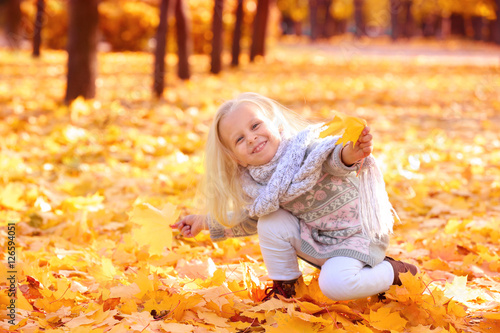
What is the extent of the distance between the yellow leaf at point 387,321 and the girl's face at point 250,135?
713 mm

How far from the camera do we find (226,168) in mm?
2406

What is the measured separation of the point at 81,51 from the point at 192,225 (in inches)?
219

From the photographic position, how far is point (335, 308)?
7.04ft

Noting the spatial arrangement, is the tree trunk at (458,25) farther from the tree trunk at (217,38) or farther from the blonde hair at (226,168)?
the blonde hair at (226,168)

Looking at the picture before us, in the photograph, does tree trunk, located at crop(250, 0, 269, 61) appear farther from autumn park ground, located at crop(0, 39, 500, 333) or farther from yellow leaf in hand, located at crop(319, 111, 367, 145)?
yellow leaf in hand, located at crop(319, 111, 367, 145)

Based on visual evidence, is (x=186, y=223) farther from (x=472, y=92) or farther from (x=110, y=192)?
(x=472, y=92)

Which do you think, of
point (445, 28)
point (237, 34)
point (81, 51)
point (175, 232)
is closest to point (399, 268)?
point (175, 232)

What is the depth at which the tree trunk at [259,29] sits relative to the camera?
16.6 meters

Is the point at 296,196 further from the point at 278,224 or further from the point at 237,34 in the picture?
the point at 237,34

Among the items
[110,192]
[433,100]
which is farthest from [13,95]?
[433,100]

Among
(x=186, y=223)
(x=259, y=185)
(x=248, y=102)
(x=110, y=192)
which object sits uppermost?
(x=248, y=102)

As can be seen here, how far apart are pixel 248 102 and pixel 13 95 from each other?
6.82 m

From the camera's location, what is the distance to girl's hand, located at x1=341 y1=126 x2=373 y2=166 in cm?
199

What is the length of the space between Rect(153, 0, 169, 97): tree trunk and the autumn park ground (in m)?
0.20
